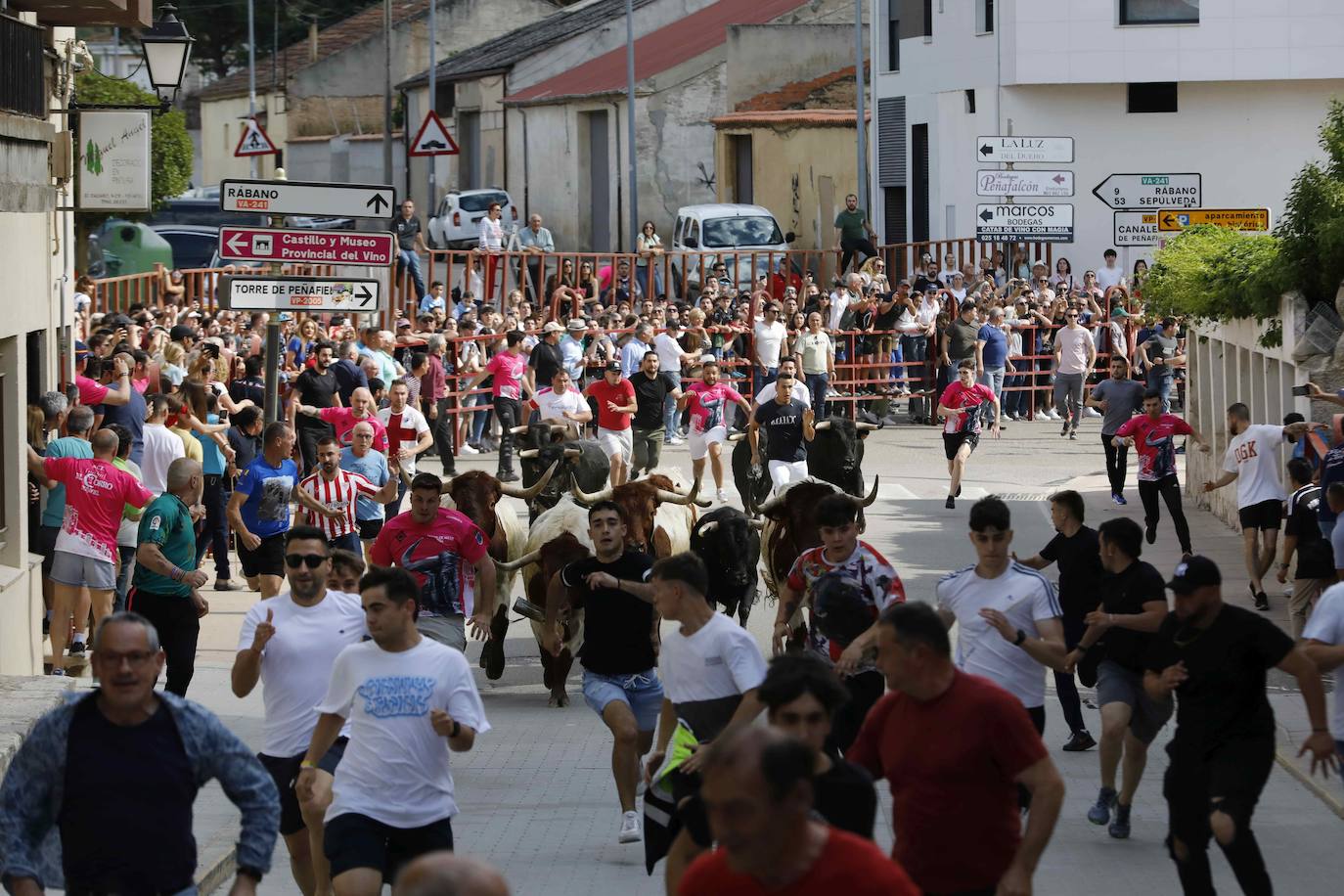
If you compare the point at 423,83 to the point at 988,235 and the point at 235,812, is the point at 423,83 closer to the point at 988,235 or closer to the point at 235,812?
the point at 988,235

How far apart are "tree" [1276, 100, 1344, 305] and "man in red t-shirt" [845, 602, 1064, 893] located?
12.1 m

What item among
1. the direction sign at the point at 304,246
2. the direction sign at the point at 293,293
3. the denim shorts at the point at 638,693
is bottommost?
the denim shorts at the point at 638,693

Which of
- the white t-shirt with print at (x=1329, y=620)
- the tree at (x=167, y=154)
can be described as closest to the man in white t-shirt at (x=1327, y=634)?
the white t-shirt with print at (x=1329, y=620)

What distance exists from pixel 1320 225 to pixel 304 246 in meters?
8.47

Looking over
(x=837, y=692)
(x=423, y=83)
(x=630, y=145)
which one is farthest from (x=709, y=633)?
(x=423, y=83)

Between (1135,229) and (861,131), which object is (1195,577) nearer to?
(1135,229)

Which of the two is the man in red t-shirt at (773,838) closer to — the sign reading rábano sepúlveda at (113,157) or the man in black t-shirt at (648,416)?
the sign reading rábano sepúlveda at (113,157)

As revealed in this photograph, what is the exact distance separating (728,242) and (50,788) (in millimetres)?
33888

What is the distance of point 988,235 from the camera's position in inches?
1033

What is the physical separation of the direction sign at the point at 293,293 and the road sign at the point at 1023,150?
12.6 m

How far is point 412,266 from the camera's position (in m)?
31.1

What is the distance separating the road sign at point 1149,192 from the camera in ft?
74.3

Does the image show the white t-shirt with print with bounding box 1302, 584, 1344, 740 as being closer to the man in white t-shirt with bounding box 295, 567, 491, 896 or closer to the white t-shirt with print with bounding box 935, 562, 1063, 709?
the white t-shirt with print with bounding box 935, 562, 1063, 709

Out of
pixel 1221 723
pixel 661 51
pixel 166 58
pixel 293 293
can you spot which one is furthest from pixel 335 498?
pixel 661 51
